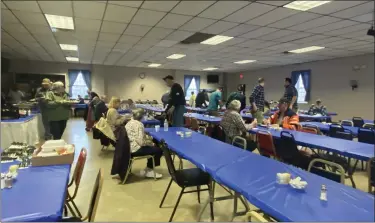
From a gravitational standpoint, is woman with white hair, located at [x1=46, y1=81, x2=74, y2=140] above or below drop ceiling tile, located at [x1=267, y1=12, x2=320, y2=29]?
below

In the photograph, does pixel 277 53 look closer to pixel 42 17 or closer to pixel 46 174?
pixel 42 17

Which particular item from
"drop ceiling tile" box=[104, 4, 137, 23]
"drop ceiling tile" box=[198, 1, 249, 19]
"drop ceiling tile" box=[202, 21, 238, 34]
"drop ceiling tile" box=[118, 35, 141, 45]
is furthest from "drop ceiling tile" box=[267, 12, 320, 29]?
"drop ceiling tile" box=[118, 35, 141, 45]

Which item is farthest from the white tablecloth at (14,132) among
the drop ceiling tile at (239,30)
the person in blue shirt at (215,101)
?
the person in blue shirt at (215,101)

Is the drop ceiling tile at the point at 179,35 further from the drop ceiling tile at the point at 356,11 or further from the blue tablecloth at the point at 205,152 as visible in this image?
the blue tablecloth at the point at 205,152

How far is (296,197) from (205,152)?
3.99ft

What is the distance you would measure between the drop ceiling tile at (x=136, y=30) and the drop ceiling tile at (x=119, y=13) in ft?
1.48

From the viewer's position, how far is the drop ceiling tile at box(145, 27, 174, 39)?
5.60 meters

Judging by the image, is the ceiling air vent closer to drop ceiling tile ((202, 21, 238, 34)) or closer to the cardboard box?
drop ceiling tile ((202, 21, 238, 34))

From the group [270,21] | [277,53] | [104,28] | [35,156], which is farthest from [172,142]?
[277,53]

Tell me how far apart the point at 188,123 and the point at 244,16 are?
8.77ft

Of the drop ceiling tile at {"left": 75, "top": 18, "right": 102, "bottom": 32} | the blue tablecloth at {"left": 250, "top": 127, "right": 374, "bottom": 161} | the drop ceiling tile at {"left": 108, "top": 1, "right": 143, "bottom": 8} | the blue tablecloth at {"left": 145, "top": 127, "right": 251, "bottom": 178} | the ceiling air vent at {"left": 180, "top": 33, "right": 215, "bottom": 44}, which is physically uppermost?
the drop ceiling tile at {"left": 108, "top": 1, "right": 143, "bottom": 8}

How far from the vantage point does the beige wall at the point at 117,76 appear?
1216 cm

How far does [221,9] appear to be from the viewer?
4207mm

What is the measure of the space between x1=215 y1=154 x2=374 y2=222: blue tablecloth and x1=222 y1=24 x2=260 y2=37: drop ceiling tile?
3.87 meters
